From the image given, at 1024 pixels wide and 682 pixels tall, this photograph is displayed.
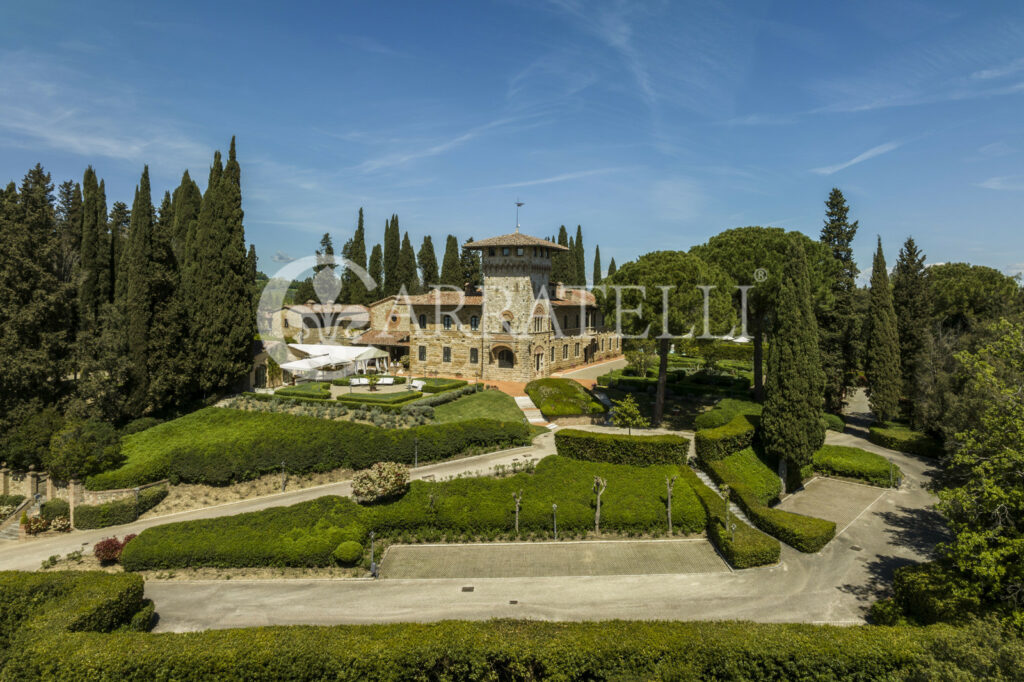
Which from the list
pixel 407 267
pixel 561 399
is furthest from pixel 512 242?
pixel 407 267

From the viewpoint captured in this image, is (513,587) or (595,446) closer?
(513,587)

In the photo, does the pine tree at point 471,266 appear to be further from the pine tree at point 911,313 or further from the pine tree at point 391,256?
the pine tree at point 911,313

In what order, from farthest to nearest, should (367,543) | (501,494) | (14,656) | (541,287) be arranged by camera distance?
(541,287) → (501,494) → (367,543) → (14,656)

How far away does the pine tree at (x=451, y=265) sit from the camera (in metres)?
69.1

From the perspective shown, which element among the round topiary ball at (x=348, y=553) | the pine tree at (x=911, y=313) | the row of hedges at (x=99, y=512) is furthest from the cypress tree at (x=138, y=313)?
the pine tree at (x=911, y=313)

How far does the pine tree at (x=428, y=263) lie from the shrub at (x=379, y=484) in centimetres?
5168

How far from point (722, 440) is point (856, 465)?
9005 mm

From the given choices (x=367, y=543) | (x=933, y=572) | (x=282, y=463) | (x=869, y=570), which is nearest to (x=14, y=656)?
(x=367, y=543)

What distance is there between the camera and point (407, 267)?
71.4 metres

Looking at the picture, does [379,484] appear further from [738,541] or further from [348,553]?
[738,541]

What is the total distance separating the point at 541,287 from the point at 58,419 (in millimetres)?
36791

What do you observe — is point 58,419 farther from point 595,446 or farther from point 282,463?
point 595,446

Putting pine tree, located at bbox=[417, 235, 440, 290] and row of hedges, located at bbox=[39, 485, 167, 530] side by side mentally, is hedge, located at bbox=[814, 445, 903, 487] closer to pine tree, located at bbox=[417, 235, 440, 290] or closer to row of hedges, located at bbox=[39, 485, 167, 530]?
row of hedges, located at bbox=[39, 485, 167, 530]

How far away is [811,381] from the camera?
2577 centimetres
